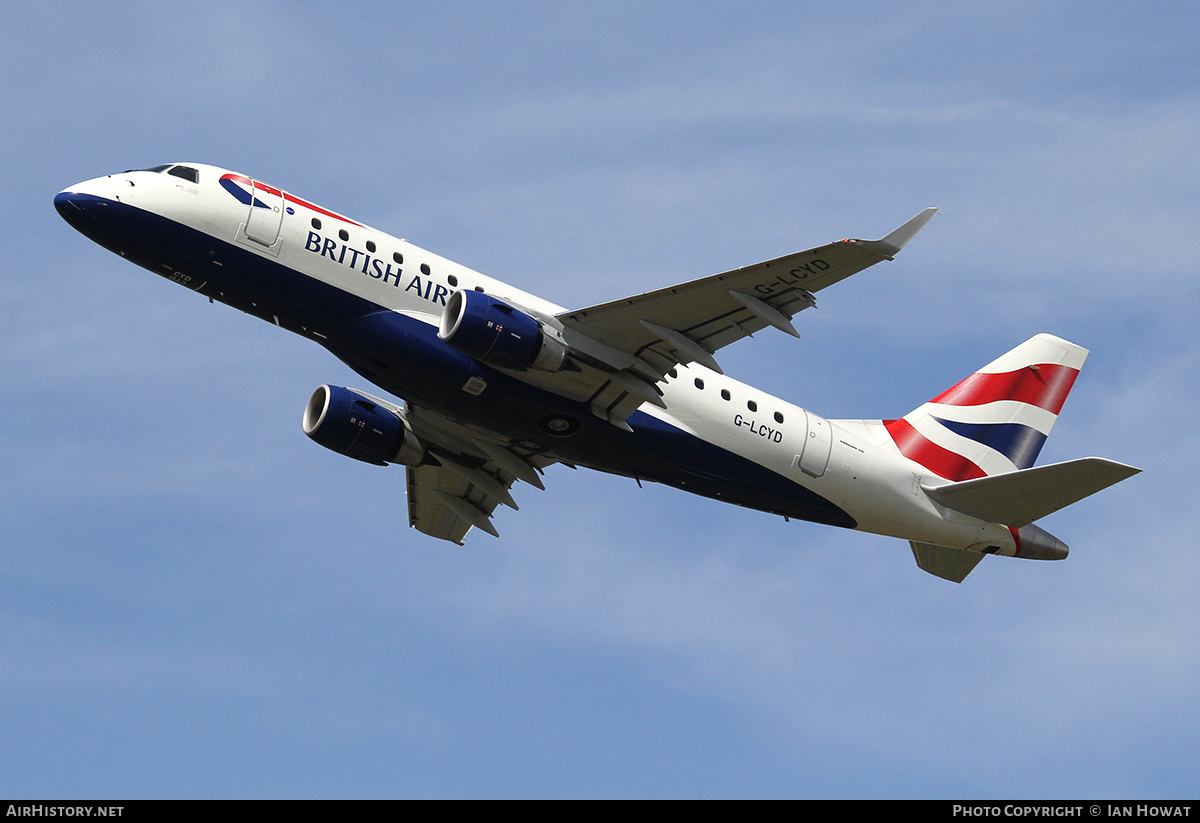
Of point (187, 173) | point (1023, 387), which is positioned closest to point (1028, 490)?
point (1023, 387)

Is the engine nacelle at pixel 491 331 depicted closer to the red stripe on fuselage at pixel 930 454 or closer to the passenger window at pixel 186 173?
the passenger window at pixel 186 173

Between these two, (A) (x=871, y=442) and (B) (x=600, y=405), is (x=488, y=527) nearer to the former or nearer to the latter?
(B) (x=600, y=405)

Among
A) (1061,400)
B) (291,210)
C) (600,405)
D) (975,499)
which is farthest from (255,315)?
(1061,400)

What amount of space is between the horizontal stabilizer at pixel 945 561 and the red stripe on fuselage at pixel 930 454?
2147 millimetres

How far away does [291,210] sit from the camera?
3180 centimetres

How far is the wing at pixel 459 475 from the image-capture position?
120ft

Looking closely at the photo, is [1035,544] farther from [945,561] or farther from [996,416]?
[996,416]

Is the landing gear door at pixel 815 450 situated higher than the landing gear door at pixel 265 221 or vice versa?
the landing gear door at pixel 265 221

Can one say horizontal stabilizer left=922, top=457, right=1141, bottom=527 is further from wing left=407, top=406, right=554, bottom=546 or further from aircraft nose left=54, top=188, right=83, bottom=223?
aircraft nose left=54, top=188, right=83, bottom=223

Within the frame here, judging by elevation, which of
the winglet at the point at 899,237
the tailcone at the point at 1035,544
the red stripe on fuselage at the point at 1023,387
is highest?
the red stripe on fuselage at the point at 1023,387

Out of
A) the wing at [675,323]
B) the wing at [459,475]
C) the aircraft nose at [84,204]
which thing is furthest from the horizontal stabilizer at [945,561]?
the aircraft nose at [84,204]

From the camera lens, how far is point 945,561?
38.5 m

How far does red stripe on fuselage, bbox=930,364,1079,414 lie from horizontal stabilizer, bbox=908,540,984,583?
484 centimetres

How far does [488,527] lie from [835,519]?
1075 cm
